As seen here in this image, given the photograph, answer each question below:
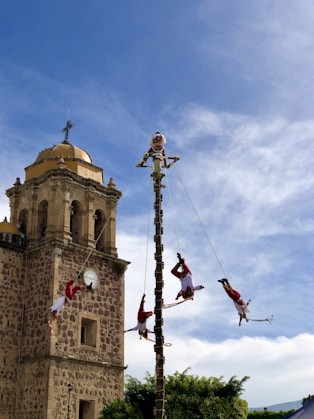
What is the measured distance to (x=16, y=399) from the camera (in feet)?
79.0

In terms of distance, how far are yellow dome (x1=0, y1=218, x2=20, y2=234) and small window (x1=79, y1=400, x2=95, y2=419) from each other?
817cm

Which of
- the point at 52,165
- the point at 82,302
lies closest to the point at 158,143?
the point at 82,302

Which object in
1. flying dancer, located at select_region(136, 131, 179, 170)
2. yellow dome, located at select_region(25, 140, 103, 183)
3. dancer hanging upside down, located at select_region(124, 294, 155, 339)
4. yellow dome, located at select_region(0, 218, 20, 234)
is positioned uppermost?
yellow dome, located at select_region(25, 140, 103, 183)

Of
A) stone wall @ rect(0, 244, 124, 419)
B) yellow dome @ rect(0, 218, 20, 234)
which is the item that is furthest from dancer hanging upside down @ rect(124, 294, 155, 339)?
yellow dome @ rect(0, 218, 20, 234)

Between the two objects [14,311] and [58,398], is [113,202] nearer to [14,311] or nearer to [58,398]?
[14,311]

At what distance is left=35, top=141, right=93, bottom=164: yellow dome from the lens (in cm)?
2873

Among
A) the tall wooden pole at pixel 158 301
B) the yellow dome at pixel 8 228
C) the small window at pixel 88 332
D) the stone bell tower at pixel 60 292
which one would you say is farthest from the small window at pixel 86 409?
the tall wooden pole at pixel 158 301

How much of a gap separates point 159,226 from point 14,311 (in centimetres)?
1444

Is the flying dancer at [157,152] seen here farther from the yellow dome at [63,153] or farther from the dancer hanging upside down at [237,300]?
the yellow dome at [63,153]

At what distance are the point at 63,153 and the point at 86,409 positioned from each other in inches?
477

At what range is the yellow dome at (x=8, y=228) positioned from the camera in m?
26.4

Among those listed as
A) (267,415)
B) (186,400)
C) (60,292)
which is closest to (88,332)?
(60,292)

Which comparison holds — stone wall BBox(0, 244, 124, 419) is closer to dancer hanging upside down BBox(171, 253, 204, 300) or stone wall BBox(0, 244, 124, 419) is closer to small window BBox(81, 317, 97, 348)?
small window BBox(81, 317, 97, 348)

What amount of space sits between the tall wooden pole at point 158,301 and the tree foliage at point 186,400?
12.2 m
